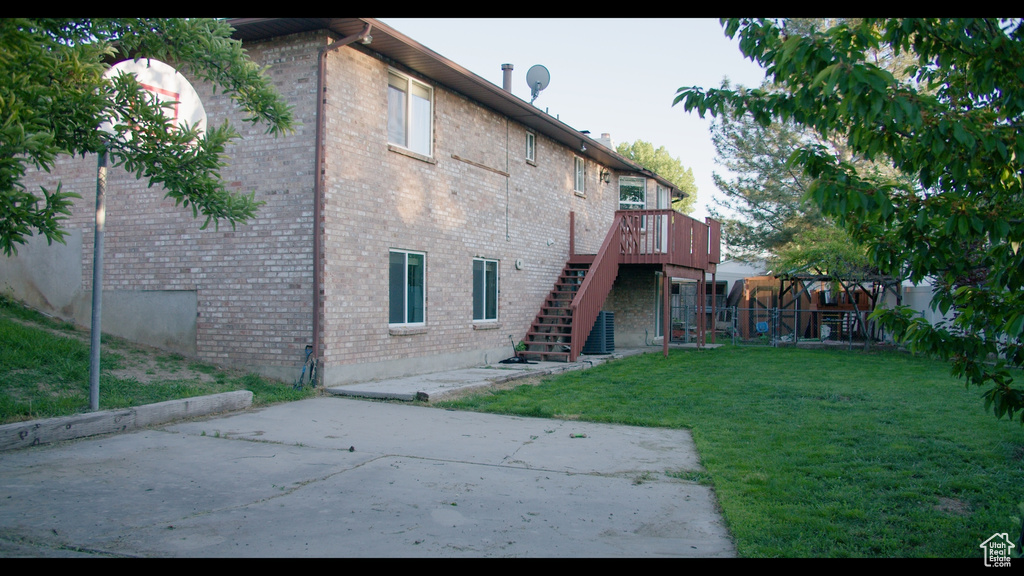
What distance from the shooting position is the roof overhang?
9.93 meters

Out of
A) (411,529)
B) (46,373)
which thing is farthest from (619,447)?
(46,373)

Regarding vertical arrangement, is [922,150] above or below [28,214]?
above

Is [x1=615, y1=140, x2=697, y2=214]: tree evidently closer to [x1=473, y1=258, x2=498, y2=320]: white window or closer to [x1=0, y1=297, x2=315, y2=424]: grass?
[x1=473, y1=258, x2=498, y2=320]: white window

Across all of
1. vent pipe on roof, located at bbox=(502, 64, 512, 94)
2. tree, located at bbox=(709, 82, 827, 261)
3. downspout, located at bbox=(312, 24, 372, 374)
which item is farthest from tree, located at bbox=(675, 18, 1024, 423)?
tree, located at bbox=(709, 82, 827, 261)

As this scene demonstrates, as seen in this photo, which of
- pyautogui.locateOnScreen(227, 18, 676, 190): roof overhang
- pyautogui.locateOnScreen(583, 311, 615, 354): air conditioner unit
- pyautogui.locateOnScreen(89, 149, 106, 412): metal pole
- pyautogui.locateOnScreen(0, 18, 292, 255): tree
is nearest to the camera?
pyautogui.locateOnScreen(0, 18, 292, 255): tree

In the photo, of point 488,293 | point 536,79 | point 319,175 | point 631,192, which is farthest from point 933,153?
point 631,192

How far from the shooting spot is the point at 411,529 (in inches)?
174

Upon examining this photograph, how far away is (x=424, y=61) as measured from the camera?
38.6 feet

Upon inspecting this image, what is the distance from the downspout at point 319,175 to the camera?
33.1 feet

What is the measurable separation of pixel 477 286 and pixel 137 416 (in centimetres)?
785

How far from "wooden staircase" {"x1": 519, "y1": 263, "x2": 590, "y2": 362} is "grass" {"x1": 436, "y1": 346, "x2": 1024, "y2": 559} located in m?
1.67
